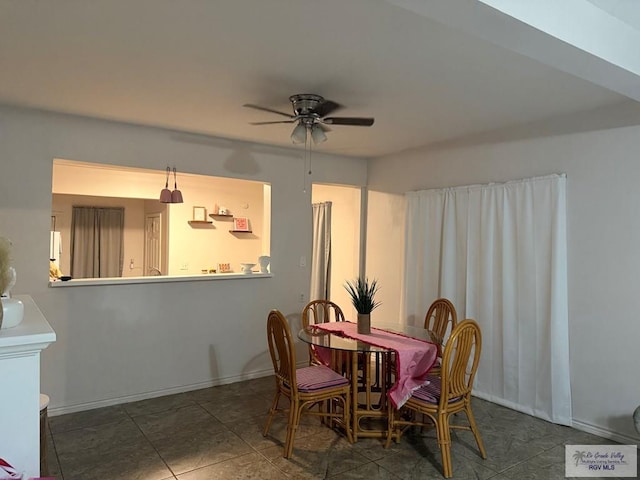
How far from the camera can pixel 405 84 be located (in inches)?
115

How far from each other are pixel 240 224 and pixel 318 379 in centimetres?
414

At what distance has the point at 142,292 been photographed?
4078 millimetres

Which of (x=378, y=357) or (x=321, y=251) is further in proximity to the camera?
(x=321, y=251)

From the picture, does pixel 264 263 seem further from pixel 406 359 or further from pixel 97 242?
pixel 97 242

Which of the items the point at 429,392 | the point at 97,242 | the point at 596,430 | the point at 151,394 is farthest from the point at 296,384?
the point at 97,242

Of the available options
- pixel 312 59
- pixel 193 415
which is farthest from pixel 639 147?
pixel 193 415

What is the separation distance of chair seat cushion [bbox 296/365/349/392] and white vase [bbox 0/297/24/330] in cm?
202

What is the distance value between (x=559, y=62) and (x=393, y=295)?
3447mm

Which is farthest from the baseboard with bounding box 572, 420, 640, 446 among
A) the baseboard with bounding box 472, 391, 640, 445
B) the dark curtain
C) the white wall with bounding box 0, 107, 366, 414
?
the dark curtain

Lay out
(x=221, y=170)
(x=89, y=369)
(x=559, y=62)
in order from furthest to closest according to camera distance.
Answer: (x=221, y=170) < (x=89, y=369) < (x=559, y=62)

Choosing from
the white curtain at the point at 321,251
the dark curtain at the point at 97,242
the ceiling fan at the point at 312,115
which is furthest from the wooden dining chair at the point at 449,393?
the dark curtain at the point at 97,242

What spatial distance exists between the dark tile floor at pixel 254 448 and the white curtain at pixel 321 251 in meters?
2.76

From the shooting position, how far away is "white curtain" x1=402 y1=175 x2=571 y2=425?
11.7 feet

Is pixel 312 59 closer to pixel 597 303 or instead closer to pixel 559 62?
pixel 559 62
